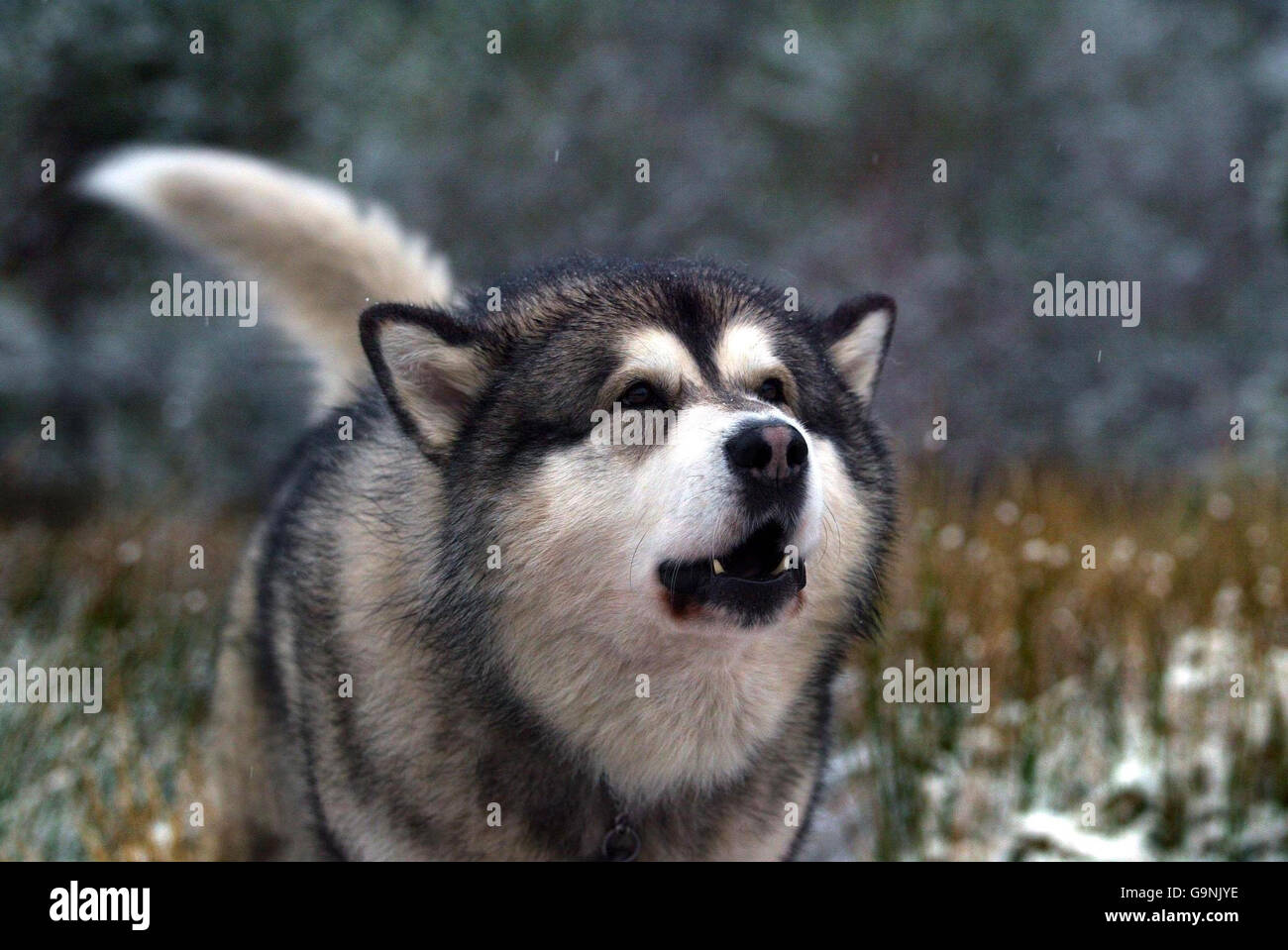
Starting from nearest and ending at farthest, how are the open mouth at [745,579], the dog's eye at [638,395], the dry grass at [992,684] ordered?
the open mouth at [745,579]
the dog's eye at [638,395]
the dry grass at [992,684]

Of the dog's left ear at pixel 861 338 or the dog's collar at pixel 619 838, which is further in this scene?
the dog's left ear at pixel 861 338

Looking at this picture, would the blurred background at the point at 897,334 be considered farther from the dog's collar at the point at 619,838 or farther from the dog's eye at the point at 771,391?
the dog's collar at the point at 619,838

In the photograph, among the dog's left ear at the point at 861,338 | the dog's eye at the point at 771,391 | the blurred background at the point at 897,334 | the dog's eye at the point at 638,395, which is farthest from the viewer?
the blurred background at the point at 897,334

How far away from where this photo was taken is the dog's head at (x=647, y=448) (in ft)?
9.61

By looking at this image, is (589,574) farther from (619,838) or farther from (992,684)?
(992,684)

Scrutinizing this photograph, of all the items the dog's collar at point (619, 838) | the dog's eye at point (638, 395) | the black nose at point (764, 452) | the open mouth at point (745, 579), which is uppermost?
the dog's eye at point (638, 395)

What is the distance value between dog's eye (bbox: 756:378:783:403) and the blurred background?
32.6 inches

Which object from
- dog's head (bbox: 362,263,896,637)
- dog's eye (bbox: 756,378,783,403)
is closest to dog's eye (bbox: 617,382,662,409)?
dog's head (bbox: 362,263,896,637)

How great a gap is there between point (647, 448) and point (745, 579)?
390 mm

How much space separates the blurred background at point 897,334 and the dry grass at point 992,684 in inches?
0.8

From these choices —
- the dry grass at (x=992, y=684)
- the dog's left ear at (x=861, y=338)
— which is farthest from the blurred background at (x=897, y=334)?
the dog's left ear at (x=861, y=338)

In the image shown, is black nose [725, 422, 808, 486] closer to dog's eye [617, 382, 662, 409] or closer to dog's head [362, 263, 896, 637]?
dog's head [362, 263, 896, 637]

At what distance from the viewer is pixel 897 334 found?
11305mm

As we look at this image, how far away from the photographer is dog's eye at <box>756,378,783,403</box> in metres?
3.28
